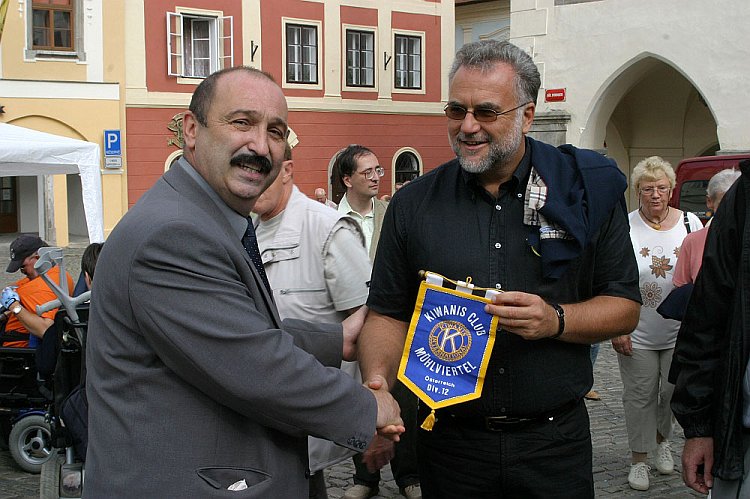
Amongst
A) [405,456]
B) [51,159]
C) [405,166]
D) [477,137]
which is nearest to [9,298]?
[51,159]

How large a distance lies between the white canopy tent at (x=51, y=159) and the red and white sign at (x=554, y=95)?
10209 mm

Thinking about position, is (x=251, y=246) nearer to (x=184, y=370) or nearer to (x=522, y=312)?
(x=184, y=370)

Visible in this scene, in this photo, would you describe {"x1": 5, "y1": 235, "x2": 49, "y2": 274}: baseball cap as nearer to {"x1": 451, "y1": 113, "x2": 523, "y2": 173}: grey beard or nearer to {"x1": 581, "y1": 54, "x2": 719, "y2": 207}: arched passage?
{"x1": 451, "y1": 113, "x2": 523, "y2": 173}: grey beard

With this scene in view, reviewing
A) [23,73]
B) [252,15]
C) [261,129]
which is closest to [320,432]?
[261,129]

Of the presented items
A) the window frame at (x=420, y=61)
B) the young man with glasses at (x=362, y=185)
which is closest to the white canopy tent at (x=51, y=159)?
the young man with glasses at (x=362, y=185)

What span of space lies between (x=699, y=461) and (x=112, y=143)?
2376 cm

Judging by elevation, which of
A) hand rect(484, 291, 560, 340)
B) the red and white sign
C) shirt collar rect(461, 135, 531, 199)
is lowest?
hand rect(484, 291, 560, 340)

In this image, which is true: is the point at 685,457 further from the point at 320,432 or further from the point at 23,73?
the point at 23,73

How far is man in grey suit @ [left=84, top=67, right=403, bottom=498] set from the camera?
218 centimetres

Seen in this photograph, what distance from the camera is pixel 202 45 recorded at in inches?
1053

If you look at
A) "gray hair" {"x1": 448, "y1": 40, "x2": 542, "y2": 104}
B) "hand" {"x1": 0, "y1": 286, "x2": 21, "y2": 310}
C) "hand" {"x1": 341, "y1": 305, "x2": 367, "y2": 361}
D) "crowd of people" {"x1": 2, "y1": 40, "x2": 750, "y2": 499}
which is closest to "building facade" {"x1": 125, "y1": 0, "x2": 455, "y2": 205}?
"hand" {"x1": 0, "y1": 286, "x2": 21, "y2": 310}

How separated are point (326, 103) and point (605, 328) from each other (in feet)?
86.0

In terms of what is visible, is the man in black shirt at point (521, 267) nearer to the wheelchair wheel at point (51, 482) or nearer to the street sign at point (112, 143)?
the wheelchair wheel at point (51, 482)

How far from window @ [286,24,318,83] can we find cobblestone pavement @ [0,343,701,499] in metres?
21.6
